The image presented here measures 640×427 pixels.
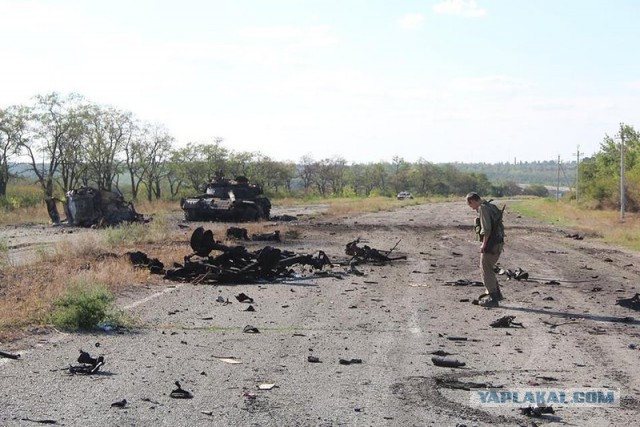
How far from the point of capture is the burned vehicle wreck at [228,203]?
38.0m

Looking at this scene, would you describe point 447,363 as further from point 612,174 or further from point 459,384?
point 612,174

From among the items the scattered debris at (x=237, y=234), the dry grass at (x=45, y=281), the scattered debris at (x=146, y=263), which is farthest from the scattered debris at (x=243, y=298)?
the scattered debris at (x=237, y=234)

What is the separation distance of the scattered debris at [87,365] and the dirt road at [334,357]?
0.08 meters

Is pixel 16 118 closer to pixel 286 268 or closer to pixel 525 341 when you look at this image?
pixel 286 268

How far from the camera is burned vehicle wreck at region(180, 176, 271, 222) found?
38031mm

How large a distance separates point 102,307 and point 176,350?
1.70m

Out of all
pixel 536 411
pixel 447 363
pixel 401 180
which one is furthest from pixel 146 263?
pixel 401 180

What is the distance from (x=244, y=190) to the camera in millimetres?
40625

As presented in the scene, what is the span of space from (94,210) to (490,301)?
2605cm

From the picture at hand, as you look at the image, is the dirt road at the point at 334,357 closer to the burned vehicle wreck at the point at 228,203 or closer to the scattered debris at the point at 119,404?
the scattered debris at the point at 119,404

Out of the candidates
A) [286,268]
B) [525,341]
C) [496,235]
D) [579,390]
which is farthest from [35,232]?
[579,390]

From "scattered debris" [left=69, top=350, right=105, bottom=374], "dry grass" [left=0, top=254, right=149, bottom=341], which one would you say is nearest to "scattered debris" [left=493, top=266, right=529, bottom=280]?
"dry grass" [left=0, top=254, right=149, bottom=341]

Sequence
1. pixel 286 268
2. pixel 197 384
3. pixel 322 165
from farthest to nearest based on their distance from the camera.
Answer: pixel 322 165 < pixel 286 268 < pixel 197 384

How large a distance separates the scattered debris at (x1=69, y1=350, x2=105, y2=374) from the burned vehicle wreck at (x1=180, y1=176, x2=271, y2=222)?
30.1m
